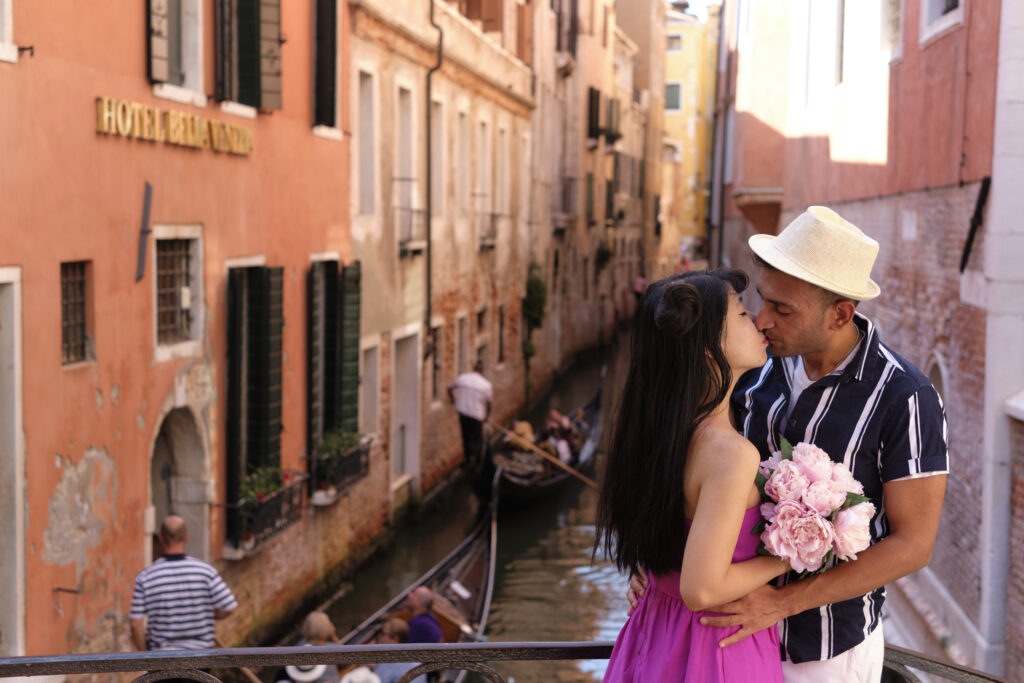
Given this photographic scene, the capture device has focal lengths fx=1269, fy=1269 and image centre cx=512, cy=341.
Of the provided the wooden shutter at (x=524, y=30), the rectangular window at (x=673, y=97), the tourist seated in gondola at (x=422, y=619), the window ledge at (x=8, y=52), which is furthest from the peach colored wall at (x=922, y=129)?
the rectangular window at (x=673, y=97)

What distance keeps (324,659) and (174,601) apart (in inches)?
149

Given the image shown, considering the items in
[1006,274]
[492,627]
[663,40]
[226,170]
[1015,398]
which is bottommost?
[492,627]

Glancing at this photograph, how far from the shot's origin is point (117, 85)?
21.4ft

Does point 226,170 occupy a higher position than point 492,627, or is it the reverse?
point 226,170

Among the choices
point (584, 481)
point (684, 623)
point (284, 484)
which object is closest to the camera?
point (684, 623)

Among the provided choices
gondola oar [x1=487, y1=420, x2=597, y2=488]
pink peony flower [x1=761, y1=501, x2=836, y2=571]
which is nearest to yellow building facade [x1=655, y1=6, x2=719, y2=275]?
gondola oar [x1=487, y1=420, x2=597, y2=488]

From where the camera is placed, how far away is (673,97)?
4659 centimetres

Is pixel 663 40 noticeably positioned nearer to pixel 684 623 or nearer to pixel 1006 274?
pixel 1006 274

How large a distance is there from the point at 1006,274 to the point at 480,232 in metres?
10.7

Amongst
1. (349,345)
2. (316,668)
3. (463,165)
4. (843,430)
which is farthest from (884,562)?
(463,165)

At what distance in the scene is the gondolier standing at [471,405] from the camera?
14.4 m

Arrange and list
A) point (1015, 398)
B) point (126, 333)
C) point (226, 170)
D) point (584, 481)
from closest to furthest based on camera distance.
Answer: point (1015, 398) < point (126, 333) < point (226, 170) < point (584, 481)

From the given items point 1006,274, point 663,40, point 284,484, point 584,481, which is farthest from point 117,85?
point 663,40

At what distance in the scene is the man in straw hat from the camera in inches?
89.7
